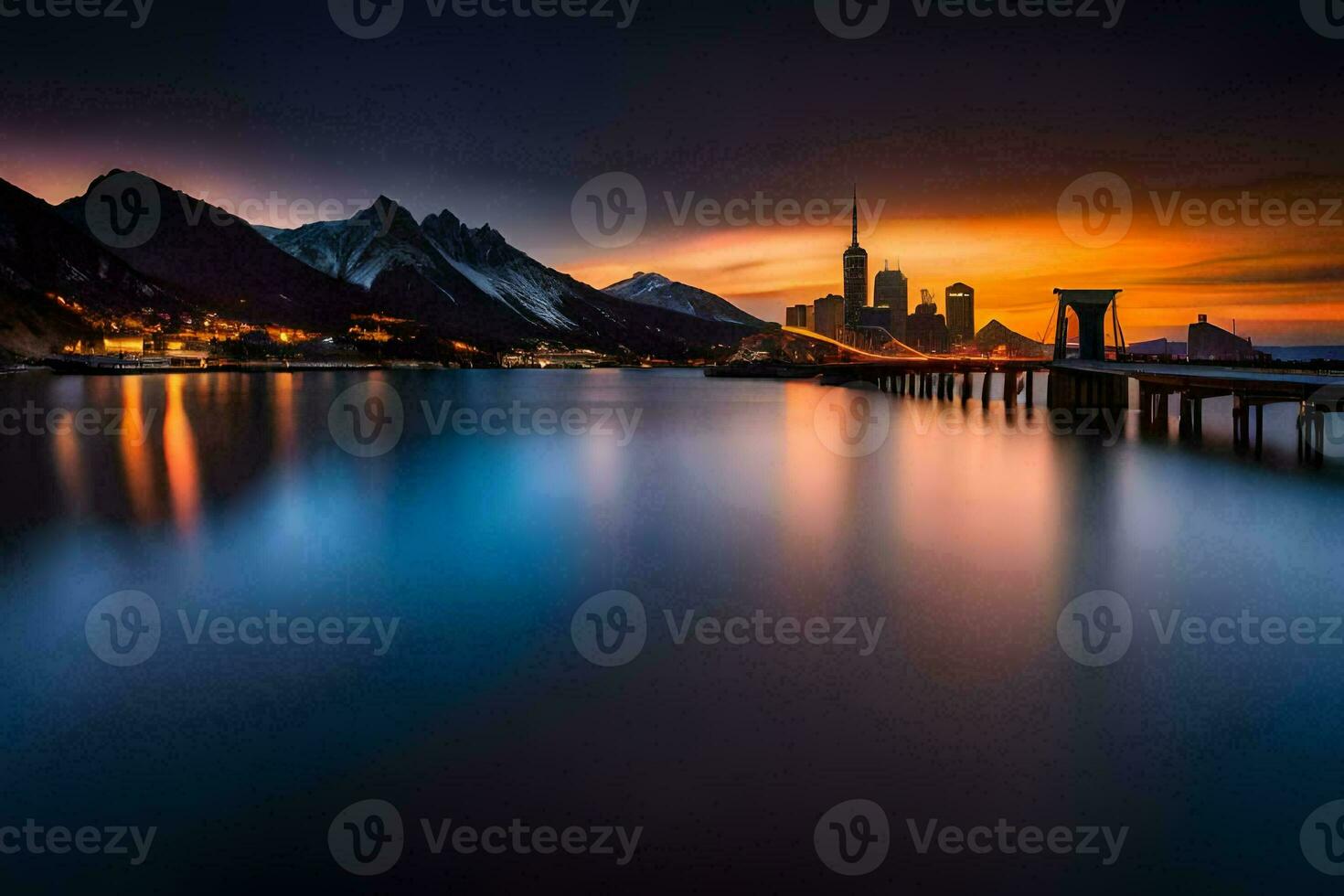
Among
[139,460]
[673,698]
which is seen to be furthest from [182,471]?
[673,698]

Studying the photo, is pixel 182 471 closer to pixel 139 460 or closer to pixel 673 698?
pixel 139 460

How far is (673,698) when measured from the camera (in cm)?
988

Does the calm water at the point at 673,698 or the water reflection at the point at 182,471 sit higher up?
the water reflection at the point at 182,471

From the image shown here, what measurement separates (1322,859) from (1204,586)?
1013 cm

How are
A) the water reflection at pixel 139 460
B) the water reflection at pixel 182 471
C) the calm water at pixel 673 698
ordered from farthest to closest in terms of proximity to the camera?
1. the water reflection at pixel 139 460
2. the water reflection at pixel 182 471
3. the calm water at pixel 673 698

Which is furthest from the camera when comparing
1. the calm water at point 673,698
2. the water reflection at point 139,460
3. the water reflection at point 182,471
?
the water reflection at point 139,460

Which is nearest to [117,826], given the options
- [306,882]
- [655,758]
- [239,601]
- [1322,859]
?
[306,882]

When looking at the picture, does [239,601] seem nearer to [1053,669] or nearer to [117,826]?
[117,826]

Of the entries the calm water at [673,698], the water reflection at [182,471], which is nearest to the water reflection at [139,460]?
the water reflection at [182,471]

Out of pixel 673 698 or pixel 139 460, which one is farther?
pixel 139 460

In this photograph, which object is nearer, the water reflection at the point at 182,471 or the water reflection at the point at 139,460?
the water reflection at the point at 182,471

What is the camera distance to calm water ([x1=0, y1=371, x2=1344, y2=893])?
22.5 feet

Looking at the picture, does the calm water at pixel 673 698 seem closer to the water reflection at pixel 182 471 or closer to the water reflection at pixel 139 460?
the water reflection at pixel 182 471

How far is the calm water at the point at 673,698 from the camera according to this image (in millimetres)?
6863
